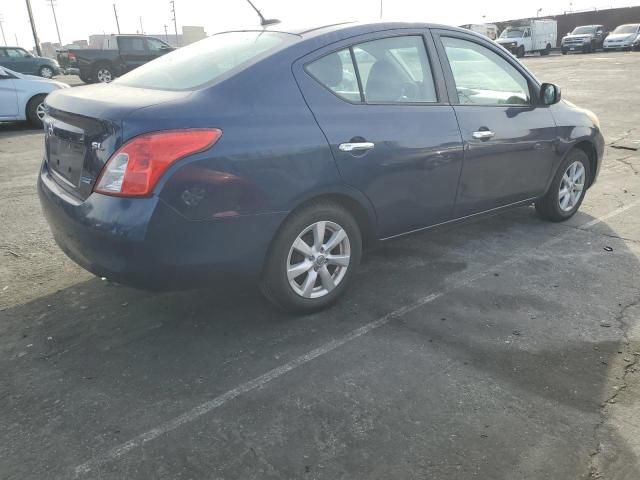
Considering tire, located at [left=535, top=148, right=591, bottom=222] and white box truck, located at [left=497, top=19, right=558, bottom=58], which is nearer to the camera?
tire, located at [left=535, top=148, right=591, bottom=222]

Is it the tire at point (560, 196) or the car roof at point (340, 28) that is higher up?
the car roof at point (340, 28)

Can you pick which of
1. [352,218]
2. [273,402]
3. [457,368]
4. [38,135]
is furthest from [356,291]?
[38,135]

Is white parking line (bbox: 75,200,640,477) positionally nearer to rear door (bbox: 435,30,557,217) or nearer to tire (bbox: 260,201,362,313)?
tire (bbox: 260,201,362,313)

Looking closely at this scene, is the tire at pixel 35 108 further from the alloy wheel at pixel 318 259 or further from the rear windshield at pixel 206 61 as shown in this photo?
the alloy wheel at pixel 318 259

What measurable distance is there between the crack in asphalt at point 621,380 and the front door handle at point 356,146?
1817 mm

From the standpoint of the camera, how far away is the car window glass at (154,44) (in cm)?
2214

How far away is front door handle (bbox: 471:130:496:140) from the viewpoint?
12.8 feet

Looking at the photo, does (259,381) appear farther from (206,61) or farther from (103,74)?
(103,74)

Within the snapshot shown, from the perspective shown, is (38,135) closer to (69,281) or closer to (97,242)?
A: (69,281)

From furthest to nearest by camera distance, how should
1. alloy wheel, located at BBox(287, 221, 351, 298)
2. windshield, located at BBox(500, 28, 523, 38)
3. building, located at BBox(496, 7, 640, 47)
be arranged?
1. building, located at BBox(496, 7, 640, 47)
2. windshield, located at BBox(500, 28, 523, 38)
3. alloy wheel, located at BBox(287, 221, 351, 298)

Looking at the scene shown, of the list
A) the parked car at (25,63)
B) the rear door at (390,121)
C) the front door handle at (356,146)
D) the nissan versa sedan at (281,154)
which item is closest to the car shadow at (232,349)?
the nissan versa sedan at (281,154)

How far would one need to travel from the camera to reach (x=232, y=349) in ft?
9.98

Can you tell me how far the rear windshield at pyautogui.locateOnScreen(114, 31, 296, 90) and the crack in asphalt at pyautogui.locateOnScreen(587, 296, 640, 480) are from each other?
8.20 ft

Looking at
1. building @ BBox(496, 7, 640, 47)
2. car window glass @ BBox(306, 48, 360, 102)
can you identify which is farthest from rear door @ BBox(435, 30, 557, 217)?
building @ BBox(496, 7, 640, 47)
